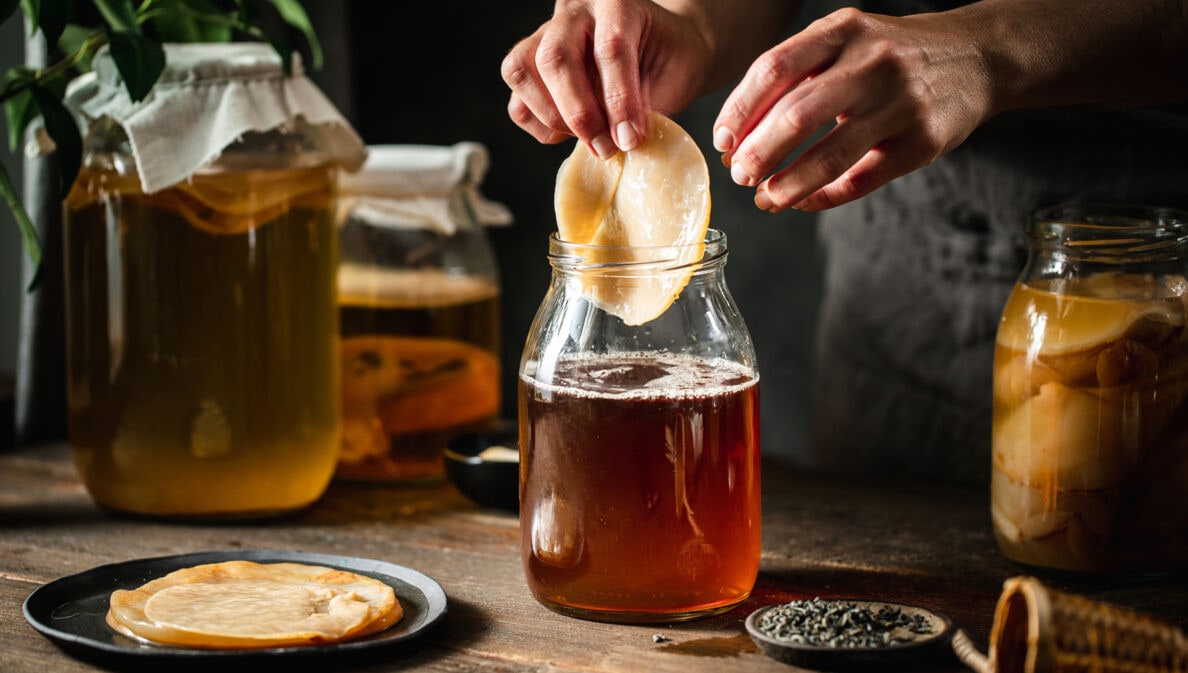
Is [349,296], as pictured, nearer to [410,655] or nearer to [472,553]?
[472,553]

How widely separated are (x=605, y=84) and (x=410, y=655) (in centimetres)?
42

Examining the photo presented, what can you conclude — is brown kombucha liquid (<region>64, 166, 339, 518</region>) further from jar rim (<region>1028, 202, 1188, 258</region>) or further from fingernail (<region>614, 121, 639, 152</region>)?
jar rim (<region>1028, 202, 1188, 258</region>)

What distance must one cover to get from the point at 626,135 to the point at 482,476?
16.8 inches

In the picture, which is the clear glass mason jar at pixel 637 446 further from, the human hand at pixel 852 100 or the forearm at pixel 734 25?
the forearm at pixel 734 25

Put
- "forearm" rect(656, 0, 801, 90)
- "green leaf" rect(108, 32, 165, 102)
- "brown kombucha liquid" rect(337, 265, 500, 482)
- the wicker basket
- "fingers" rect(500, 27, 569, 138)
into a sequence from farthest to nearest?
1. "brown kombucha liquid" rect(337, 265, 500, 482)
2. "forearm" rect(656, 0, 801, 90)
3. "green leaf" rect(108, 32, 165, 102)
4. "fingers" rect(500, 27, 569, 138)
5. the wicker basket

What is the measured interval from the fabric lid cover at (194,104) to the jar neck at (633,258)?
1.20 feet

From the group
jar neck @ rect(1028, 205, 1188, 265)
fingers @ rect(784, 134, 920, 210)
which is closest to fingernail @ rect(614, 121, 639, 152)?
fingers @ rect(784, 134, 920, 210)

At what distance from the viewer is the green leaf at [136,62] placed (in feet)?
3.46

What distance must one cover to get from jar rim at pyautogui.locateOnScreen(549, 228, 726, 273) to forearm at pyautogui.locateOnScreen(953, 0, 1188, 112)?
24cm


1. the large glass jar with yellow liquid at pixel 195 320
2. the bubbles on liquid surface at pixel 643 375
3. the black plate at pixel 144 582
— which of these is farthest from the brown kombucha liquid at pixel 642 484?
the large glass jar with yellow liquid at pixel 195 320

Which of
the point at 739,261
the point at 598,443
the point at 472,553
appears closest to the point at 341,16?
the point at 739,261

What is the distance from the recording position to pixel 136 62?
3.49 feet

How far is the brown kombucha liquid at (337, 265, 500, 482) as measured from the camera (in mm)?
1334

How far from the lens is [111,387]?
1.16 m
